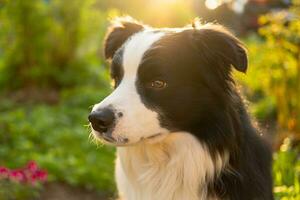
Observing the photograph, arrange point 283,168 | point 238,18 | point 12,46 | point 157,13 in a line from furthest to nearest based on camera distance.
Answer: point 238,18
point 157,13
point 12,46
point 283,168

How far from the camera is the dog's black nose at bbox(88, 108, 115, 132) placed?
11.8ft

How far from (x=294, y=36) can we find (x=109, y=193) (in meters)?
2.64

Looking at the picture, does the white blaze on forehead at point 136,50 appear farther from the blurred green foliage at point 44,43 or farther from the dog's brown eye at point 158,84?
the blurred green foliage at point 44,43

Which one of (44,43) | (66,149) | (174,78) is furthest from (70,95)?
(174,78)

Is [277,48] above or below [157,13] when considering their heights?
below

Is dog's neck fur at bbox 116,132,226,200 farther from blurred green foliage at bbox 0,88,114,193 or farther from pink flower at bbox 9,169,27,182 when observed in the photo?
blurred green foliage at bbox 0,88,114,193

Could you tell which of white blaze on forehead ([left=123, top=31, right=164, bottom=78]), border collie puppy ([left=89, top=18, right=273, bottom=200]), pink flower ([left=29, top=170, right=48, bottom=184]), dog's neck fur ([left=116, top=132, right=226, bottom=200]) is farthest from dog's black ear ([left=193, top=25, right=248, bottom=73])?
pink flower ([left=29, top=170, right=48, bottom=184])

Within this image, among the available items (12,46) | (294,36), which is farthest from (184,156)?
(12,46)

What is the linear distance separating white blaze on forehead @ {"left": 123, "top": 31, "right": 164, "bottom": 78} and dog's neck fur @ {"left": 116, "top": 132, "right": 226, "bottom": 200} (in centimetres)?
47

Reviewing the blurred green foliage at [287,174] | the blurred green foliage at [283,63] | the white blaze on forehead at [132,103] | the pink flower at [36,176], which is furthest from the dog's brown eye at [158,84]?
the blurred green foliage at [283,63]

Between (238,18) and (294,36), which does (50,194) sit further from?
(238,18)

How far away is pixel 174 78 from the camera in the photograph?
12.7 ft

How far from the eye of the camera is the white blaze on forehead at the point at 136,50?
3.85 meters

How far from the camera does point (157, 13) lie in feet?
51.4
